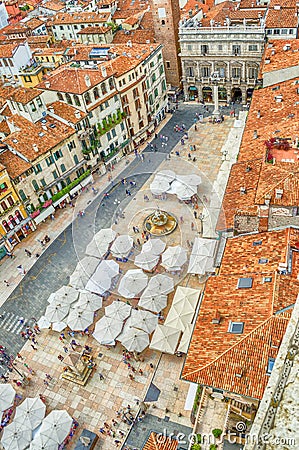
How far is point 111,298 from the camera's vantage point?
42.9 m

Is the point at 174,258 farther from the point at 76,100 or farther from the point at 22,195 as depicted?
the point at 76,100

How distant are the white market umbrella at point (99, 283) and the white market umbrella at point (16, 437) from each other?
14807 millimetres

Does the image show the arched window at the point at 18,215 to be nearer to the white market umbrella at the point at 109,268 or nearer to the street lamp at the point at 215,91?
the white market umbrella at the point at 109,268

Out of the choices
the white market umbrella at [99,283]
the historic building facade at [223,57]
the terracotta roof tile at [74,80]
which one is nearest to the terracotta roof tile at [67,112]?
the terracotta roof tile at [74,80]

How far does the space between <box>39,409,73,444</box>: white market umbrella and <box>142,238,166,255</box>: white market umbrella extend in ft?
62.7

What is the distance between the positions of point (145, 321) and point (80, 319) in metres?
6.79

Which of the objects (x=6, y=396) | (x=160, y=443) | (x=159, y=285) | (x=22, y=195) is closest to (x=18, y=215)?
(x=22, y=195)

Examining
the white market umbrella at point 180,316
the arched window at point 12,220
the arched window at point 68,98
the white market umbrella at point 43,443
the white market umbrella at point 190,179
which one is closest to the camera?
the white market umbrella at point 43,443

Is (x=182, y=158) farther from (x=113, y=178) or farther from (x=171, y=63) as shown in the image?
(x=171, y=63)

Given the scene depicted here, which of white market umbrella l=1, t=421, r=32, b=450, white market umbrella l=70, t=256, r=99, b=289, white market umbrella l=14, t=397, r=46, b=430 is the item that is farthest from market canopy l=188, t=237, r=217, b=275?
white market umbrella l=1, t=421, r=32, b=450

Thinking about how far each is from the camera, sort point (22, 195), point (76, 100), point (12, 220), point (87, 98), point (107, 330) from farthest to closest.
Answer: point (76, 100)
point (87, 98)
point (22, 195)
point (12, 220)
point (107, 330)

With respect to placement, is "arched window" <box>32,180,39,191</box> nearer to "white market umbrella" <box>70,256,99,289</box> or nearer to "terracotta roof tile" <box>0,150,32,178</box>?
"terracotta roof tile" <box>0,150,32,178</box>

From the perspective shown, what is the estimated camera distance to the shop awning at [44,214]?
53.6 meters

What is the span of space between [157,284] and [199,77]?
1849 inches
